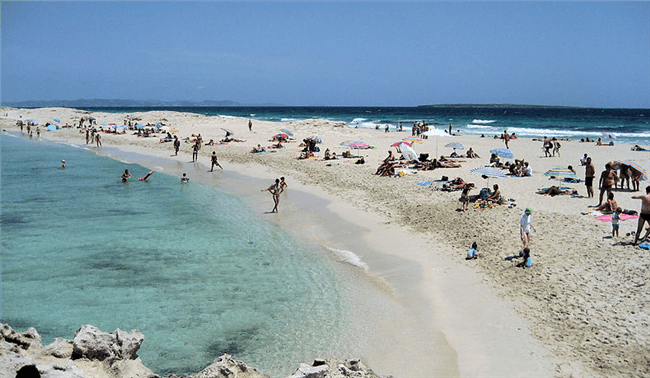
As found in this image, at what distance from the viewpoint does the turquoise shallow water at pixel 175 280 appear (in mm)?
8492

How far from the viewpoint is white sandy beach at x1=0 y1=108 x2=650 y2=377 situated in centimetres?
745

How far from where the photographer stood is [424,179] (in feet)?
69.1

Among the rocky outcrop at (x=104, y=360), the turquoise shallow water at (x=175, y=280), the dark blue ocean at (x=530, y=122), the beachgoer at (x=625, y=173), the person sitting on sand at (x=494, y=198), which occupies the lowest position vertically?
the turquoise shallow water at (x=175, y=280)

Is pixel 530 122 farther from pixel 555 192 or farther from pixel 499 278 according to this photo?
pixel 499 278

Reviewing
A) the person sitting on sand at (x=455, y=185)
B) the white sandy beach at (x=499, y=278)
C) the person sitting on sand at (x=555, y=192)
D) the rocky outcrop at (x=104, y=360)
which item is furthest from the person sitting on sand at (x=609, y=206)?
the rocky outcrop at (x=104, y=360)

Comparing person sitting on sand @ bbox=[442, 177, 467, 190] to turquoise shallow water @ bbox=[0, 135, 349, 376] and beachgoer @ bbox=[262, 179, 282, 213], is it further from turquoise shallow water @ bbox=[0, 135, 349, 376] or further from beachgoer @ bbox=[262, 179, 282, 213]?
turquoise shallow water @ bbox=[0, 135, 349, 376]

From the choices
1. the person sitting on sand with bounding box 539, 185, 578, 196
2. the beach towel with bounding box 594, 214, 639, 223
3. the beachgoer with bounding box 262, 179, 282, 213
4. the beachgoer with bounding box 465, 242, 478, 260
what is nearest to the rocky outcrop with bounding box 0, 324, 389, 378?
the beachgoer with bounding box 465, 242, 478, 260

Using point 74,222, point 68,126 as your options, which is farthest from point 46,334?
point 68,126

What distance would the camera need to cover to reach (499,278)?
34.1 feet

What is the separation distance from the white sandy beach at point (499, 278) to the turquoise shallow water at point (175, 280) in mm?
1464

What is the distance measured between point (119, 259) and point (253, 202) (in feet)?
24.0

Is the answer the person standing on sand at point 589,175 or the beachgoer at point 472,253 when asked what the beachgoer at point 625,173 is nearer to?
the person standing on sand at point 589,175

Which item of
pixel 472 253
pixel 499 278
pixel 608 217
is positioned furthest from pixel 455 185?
pixel 499 278

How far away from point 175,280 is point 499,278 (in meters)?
7.93
